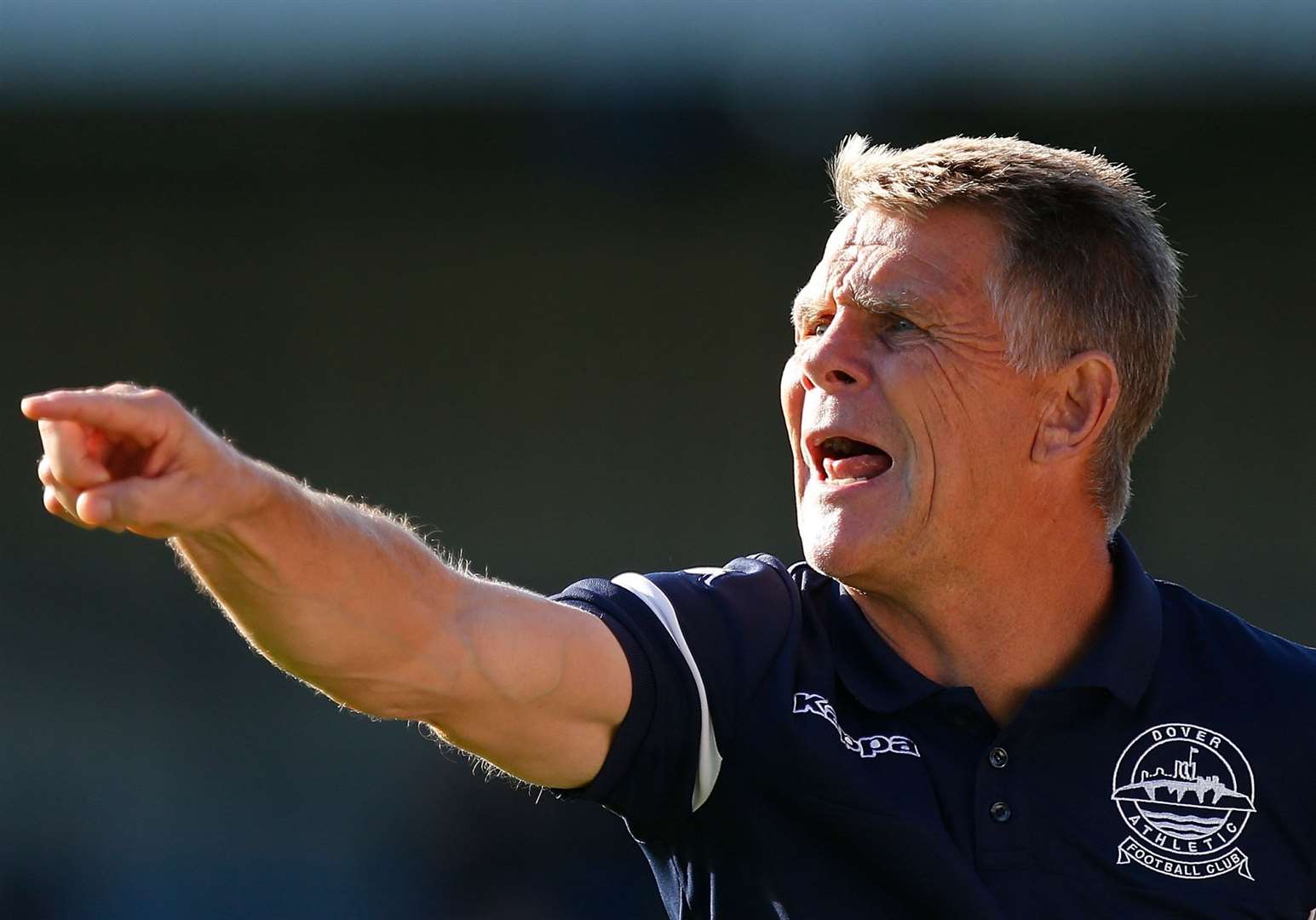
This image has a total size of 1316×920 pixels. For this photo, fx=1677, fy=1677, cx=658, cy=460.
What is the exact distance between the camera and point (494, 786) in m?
8.35

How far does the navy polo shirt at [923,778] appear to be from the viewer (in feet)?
7.70

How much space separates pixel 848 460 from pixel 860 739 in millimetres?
420

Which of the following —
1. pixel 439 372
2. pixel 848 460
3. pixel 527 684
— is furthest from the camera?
pixel 439 372

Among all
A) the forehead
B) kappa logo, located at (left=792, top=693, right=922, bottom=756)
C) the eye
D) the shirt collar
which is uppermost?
the forehead

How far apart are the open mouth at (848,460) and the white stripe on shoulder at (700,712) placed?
327mm

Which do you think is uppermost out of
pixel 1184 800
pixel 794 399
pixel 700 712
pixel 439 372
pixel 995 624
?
pixel 439 372

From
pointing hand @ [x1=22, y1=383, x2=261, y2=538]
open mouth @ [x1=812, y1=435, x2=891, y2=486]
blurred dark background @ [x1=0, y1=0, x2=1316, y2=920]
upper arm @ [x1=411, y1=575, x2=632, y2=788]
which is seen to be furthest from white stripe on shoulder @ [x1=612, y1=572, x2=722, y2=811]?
blurred dark background @ [x1=0, y1=0, x2=1316, y2=920]

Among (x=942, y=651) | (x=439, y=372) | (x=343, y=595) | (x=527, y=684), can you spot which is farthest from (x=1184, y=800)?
(x=439, y=372)

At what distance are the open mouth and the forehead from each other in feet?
0.73

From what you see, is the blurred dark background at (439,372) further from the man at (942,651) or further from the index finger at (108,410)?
the index finger at (108,410)

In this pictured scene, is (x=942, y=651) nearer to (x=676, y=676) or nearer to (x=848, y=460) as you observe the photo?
(x=848, y=460)

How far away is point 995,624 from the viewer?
2576mm

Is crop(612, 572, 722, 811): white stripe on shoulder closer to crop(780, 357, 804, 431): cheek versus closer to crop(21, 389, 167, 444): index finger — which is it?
crop(780, 357, 804, 431): cheek

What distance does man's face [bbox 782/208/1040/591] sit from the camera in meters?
2.48
